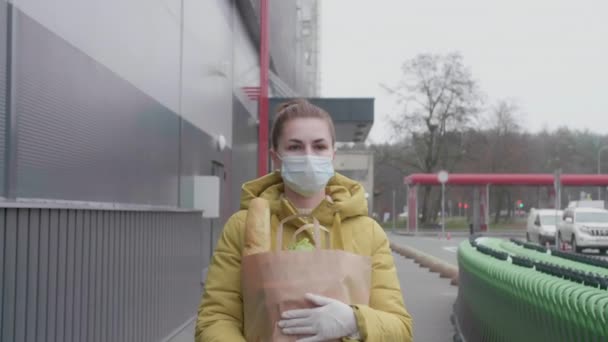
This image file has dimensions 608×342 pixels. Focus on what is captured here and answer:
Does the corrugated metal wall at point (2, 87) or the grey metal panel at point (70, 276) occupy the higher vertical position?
the corrugated metal wall at point (2, 87)

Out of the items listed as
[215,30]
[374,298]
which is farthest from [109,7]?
[215,30]

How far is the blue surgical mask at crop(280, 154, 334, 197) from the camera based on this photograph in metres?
2.84

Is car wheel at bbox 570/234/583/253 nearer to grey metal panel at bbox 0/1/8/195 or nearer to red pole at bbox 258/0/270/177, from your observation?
red pole at bbox 258/0/270/177

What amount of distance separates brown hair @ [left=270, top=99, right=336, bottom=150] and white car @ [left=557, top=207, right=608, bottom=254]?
91.3ft

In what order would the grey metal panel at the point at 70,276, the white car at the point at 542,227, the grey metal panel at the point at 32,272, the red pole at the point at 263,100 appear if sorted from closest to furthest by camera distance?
the grey metal panel at the point at 32,272, the grey metal panel at the point at 70,276, the red pole at the point at 263,100, the white car at the point at 542,227

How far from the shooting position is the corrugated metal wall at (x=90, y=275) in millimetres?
4680

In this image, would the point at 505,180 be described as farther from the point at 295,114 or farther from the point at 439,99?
the point at 295,114

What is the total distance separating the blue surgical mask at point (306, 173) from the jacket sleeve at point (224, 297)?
227mm

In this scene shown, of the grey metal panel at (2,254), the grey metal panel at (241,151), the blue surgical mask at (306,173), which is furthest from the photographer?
the grey metal panel at (241,151)

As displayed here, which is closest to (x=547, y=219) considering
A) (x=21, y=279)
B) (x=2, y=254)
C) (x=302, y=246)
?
(x=21, y=279)

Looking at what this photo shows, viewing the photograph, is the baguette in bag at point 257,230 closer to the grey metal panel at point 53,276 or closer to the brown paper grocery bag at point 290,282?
the brown paper grocery bag at point 290,282

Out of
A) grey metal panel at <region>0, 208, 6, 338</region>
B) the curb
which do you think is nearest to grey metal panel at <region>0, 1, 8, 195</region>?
grey metal panel at <region>0, 208, 6, 338</region>

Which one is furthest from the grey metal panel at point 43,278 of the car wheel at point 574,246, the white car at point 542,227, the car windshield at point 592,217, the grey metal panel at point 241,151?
the white car at point 542,227

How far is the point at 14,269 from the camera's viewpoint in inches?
182
